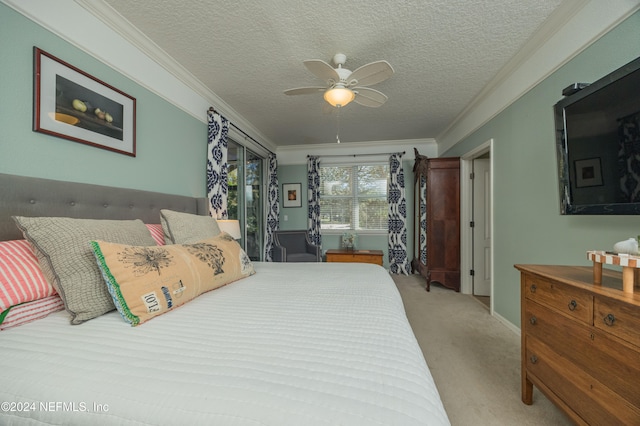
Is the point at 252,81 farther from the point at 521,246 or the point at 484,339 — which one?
the point at 484,339

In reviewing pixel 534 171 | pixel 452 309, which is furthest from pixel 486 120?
pixel 452 309

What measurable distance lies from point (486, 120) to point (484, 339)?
2.47 metres

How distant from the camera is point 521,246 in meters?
2.45

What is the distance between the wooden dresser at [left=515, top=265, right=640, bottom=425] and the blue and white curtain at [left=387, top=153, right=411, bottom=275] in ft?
11.0

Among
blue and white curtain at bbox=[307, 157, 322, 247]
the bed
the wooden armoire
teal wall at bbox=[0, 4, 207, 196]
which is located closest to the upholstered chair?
A: blue and white curtain at bbox=[307, 157, 322, 247]

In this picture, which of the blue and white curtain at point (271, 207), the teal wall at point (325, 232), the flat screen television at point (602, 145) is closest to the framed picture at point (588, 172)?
the flat screen television at point (602, 145)

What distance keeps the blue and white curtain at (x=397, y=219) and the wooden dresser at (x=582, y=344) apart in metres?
3.34

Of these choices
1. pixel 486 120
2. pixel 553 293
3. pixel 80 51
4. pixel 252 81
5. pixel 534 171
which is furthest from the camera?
pixel 486 120

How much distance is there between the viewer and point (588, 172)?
4.55 ft

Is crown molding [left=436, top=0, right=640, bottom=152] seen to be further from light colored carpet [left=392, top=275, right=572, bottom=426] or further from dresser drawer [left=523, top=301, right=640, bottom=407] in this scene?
light colored carpet [left=392, top=275, right=572, bottom=426]

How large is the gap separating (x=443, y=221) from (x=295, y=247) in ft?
8.37

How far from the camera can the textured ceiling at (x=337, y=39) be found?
5.74 ft

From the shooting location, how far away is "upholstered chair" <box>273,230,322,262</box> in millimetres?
4398

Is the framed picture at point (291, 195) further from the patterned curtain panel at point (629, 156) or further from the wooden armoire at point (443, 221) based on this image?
the patterned curtain panel at point (629, 156)
